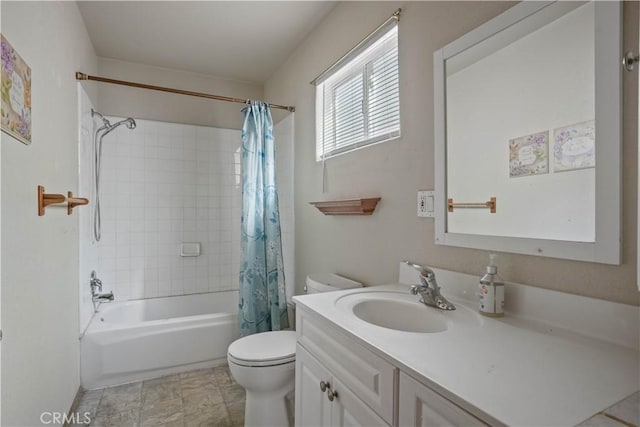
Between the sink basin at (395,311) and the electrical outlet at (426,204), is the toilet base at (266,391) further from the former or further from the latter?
the electrical outlet at (426,204)

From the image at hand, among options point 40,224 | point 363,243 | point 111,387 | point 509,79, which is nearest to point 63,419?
point 111,387

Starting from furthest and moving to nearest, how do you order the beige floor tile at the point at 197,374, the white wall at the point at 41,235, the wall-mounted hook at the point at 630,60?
the beige floor tile at the point at 197,374 < the white wall at the point at 41,235 < the wall-mounted hook at the point at 630,60

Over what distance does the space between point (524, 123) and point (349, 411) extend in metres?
1.07

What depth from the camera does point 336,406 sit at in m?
1.05

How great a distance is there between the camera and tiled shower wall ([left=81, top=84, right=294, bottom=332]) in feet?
9.63

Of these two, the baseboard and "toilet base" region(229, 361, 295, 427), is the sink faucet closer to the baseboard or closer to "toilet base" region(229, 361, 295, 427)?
"toilet base" region(229, 361, 295, 427)

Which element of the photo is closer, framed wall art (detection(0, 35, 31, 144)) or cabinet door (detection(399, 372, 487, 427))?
cabinet door (detection(399, 372, 487, 427))

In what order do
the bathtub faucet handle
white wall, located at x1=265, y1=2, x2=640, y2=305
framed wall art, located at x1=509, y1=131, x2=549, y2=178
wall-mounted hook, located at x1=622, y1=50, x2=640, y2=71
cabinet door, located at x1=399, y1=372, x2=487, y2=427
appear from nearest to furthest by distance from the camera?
cabinet door, located at x1=399, y1=372, x2=487, y2=427
wall-mounted hook, located at x1=622, y1=50, x2=640, y2=71
white wall, located at x1=265, y1=2, x2=640, y2=305
framed wall art, located at x1=509, y1=131, x2=549, y2=178
the bathtub faucet handle

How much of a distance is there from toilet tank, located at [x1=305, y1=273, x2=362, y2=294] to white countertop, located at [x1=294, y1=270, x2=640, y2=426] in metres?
0.79

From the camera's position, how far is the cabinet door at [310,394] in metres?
1.13

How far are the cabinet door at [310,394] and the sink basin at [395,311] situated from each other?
232 mm

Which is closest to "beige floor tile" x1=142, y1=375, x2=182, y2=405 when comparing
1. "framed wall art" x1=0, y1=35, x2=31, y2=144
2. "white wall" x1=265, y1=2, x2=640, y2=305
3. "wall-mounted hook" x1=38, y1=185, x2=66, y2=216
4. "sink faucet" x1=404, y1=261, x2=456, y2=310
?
"white wall" x1=265, y1=2, x2=640, y2=305

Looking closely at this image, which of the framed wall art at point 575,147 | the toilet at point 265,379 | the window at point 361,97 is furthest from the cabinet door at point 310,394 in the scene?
the window at point 361,97

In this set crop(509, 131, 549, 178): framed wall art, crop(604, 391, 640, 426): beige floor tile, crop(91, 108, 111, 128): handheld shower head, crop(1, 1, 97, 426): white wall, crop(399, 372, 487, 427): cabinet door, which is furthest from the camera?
crop(91, 108, 111, 128): handheld shower head
